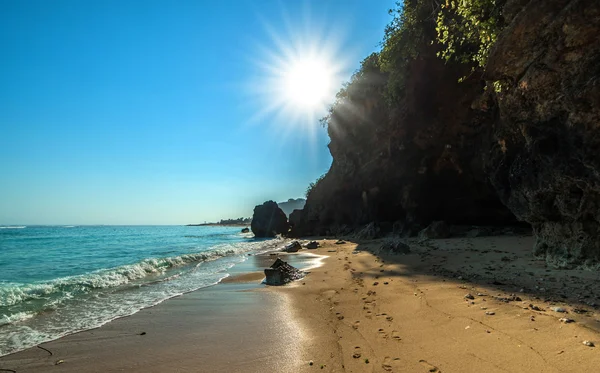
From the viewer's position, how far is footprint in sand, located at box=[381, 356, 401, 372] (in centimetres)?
369

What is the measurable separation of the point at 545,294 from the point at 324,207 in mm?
32734

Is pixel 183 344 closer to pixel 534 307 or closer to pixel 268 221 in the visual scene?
pixel 534 307

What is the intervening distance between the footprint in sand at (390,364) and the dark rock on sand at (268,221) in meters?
49.6

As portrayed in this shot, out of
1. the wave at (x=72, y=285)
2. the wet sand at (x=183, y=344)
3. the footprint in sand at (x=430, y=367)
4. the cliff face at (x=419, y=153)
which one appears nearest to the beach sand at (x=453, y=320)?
the footprint in sand at (x=430, y=367)

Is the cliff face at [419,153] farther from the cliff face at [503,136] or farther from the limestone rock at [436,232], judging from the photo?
the limestone rock at [436,232]

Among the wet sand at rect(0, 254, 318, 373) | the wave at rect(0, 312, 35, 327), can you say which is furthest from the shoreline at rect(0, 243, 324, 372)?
the wave at rect(0, 312, 35, 327)

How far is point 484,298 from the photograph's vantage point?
585cm

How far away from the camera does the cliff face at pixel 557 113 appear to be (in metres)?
6.76

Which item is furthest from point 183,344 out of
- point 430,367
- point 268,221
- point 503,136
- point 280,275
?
point 268,221

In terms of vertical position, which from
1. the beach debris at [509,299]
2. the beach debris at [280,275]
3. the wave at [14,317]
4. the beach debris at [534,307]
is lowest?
the wave at [14,317]

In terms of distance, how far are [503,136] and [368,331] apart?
9.68 metres

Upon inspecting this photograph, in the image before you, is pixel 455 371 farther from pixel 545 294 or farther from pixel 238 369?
pixel 545 294

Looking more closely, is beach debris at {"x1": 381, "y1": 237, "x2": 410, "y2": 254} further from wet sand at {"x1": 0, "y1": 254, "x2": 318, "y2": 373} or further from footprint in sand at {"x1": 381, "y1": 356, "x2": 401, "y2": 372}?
footprint in sand at {"x1": 381, "y1": 356, "x2": 401, "y2": 372}

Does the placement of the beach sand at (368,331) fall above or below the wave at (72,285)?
above
